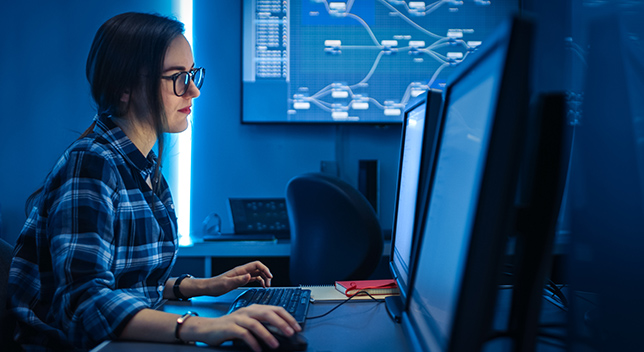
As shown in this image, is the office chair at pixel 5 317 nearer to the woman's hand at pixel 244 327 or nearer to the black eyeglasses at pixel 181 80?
the woman's hand at pixel 244 327

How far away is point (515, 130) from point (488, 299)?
15 cm

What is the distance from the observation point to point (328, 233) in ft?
5.32

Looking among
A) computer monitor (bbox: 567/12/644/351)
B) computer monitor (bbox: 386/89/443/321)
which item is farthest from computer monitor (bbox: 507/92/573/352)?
computer monitor (bbox: 386/89/443/321)

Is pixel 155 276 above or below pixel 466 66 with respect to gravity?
below

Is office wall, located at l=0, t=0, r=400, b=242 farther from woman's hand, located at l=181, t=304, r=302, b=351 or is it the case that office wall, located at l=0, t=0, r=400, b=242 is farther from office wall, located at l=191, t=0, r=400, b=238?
woman's hand, located at l=181, t=304, r=302, b=351

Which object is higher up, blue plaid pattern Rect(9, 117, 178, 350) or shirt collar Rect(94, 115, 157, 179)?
shirt collar Rect(94, 115, 157, 179)

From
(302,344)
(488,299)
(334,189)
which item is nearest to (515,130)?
(488,299)

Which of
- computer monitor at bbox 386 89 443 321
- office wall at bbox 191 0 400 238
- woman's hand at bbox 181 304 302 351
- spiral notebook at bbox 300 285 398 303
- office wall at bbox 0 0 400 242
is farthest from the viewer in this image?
office wall at bbox 191 0 400 238

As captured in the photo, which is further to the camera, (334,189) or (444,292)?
(334,189)

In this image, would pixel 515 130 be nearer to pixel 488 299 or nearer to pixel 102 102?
pixel 488 299

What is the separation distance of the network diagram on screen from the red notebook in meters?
1.65

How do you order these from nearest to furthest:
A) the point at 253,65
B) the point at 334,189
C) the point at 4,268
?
the point at 4,268, the point at 334,189, the point at 253,65

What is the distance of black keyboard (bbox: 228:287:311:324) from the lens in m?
0.90

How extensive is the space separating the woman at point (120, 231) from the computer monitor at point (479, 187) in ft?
1.03
